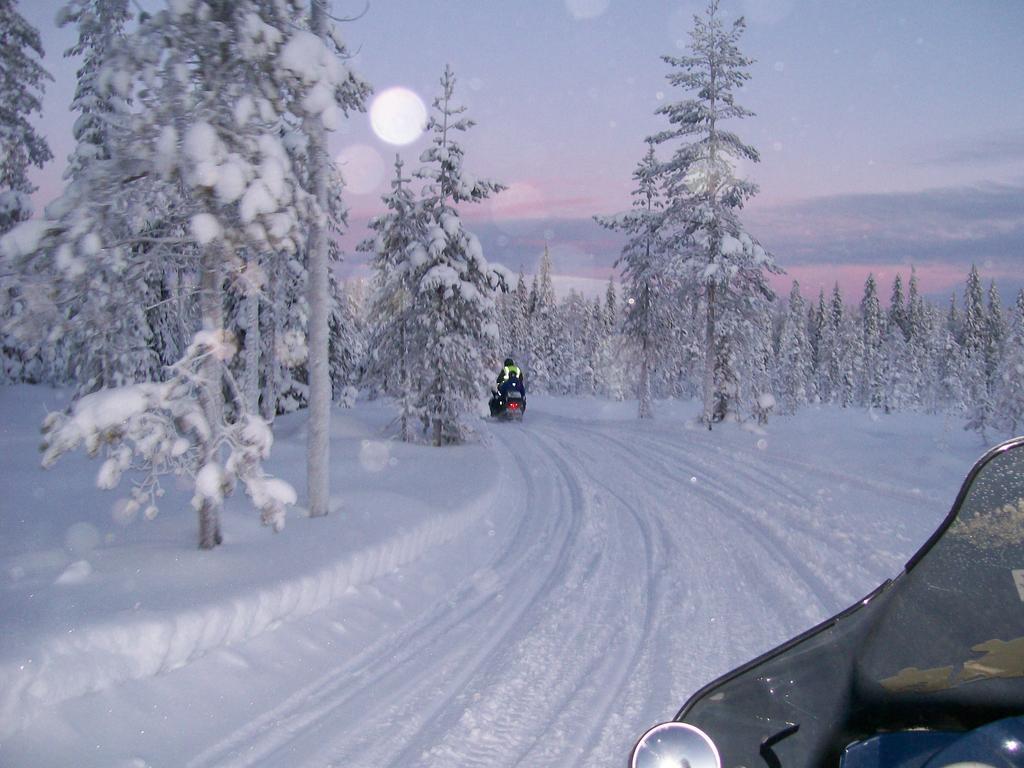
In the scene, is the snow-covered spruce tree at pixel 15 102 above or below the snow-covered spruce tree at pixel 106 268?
above

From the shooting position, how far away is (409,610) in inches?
288

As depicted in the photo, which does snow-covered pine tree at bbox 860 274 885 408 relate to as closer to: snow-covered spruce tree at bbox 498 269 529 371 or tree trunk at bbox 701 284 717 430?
snow-covered spruce tree at bbox 498 269 529 371

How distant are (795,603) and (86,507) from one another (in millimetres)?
10476

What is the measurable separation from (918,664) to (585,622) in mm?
4903

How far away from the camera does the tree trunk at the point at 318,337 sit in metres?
9.27

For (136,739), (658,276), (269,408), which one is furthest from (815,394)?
(136,739)

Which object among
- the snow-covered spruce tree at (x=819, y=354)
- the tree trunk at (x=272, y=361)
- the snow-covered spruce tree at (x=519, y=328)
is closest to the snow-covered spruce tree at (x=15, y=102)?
the tree trunk at (x=272, y=361)

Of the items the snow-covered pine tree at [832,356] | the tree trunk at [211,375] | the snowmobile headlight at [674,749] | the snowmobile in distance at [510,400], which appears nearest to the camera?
the snowmobile headlight at [674,749]

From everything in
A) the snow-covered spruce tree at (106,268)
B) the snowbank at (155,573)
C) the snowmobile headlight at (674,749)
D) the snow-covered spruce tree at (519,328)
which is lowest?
the snowbank at (155,573)

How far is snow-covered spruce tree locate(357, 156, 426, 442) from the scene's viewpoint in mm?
18734

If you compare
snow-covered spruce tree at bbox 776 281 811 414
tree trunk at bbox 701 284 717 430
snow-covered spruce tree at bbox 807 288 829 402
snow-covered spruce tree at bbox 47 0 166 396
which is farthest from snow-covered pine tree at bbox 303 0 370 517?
snow-covered spruce tree at bbox 807 288 829 402

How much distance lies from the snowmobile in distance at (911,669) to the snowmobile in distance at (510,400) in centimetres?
2658

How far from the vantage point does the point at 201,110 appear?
6973mm

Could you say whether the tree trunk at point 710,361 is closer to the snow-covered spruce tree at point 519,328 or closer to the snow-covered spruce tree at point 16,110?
the snow-covered spruce tree at point 16,110
